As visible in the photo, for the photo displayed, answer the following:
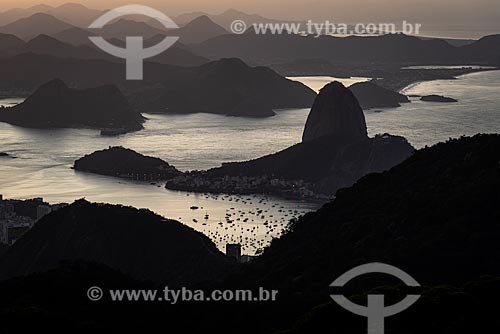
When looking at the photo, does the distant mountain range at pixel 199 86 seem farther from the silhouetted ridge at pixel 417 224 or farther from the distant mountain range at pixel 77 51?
Answer: the silhouetted ridge at pixel 417 224

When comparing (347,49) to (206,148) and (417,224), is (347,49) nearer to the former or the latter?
(206,148)

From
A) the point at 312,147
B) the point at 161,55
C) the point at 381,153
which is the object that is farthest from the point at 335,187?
the point at 161,55

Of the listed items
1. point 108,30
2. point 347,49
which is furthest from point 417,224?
point 108,30

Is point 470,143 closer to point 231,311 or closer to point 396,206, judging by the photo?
point 396,206
